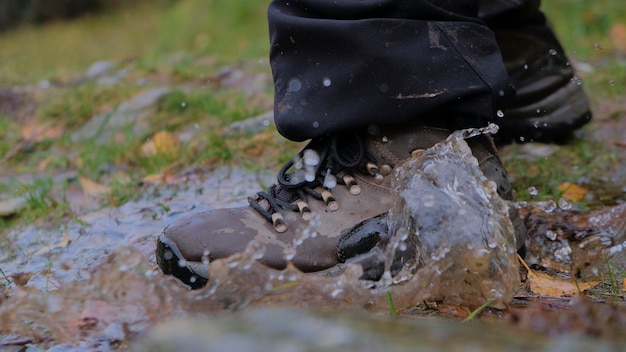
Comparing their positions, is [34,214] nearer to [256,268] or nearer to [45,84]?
[256,268]

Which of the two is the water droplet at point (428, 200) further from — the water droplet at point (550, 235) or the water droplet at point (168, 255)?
the water droplet at point (550, 235)

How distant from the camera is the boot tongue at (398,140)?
1.57 meters

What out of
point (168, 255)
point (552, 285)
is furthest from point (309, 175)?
point (552, 285)

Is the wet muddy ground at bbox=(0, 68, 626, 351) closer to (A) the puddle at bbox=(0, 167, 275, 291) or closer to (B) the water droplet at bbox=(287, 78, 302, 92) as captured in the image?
(A) the puddle at bbox=(0, 167, 275, 291)

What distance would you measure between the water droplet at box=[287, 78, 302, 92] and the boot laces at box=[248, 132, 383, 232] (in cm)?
12

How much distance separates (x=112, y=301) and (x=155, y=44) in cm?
798

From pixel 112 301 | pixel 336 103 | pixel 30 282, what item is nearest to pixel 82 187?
pixel 30 282

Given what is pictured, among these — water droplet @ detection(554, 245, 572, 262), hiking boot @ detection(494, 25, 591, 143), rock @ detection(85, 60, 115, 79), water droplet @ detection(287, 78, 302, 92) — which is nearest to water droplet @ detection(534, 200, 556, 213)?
water droplet @ detection(554, 245, 572, 262)

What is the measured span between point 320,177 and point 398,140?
Result: 0.19 m

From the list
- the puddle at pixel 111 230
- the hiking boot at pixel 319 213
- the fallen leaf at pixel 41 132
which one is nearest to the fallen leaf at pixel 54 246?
the puddle at pixel 111 230

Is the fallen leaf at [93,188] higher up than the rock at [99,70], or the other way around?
the fallen leaf at [93,188]

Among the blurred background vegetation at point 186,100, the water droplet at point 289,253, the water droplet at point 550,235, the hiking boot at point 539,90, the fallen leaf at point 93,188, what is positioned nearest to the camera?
the water droplet at point 289,253

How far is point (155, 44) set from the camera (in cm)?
880

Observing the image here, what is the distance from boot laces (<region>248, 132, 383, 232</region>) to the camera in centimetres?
154
